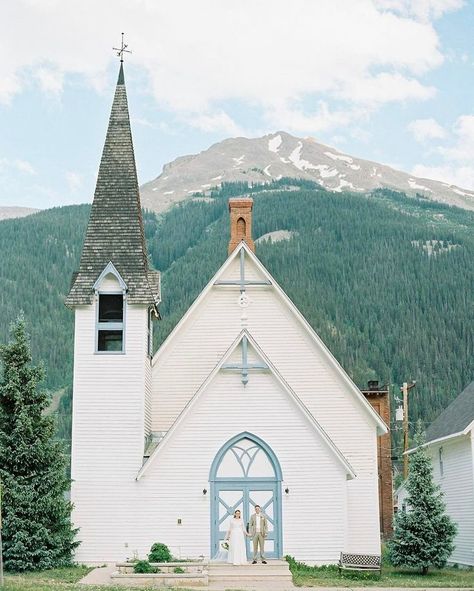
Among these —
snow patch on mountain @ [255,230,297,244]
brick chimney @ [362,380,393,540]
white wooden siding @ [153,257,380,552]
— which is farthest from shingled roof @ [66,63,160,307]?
snow patch on mountain @ [255,230,297,244]

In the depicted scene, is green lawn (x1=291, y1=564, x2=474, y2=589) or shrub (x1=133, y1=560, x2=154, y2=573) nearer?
shrub (x1=133, y1=560, x2=154, y2=573)

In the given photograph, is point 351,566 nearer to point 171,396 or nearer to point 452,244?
point 171,396

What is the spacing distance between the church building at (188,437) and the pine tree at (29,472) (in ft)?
4.74

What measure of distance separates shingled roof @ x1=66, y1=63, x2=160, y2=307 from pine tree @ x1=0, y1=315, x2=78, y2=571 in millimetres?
3071

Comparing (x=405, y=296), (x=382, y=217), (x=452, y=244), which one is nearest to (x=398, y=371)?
(x=405, y=296)

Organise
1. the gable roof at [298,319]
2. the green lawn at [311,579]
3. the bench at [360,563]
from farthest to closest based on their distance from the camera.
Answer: the gable roof at [298,319], the bench at [360,563], the green lawn at [311,579]

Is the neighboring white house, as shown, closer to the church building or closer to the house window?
the church building

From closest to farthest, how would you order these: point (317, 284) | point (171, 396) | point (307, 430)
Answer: point (307, 430) < point (171, 396) < point (317, 284)

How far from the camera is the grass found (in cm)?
2067

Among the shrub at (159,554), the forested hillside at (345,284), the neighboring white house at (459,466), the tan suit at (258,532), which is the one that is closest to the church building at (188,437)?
the tan suit at (258,532)

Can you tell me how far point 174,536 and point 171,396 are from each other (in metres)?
5.15

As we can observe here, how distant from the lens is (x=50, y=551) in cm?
2309

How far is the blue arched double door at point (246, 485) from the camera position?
80.9 feet

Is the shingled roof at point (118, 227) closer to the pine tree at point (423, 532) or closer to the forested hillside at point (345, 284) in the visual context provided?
the pine tree at point (423, 532)
